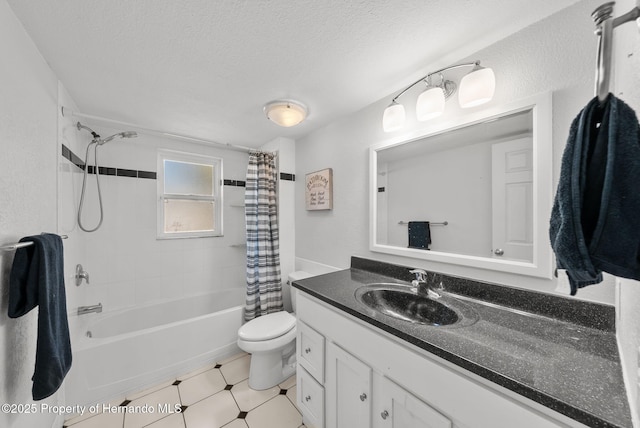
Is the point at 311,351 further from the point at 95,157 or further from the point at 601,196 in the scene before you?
the point at 95,157

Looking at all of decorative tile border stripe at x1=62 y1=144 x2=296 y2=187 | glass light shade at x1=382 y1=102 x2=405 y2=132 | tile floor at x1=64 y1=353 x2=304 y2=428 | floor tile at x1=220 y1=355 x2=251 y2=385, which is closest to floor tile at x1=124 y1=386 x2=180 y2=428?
tile floor at x1=64 y1=353 x2=304 y2=428

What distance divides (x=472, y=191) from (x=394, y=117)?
617 mm

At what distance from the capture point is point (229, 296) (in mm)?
2727

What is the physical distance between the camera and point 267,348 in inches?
64.8

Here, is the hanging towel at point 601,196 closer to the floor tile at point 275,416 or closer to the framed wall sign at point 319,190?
the framed wall sign at point 319,190

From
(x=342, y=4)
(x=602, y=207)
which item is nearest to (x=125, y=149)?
(x=342, y=4)

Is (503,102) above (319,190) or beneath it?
above

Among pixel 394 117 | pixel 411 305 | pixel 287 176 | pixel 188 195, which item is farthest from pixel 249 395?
pixel 394 117

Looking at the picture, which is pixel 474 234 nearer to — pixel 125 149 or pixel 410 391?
pixel 410 391

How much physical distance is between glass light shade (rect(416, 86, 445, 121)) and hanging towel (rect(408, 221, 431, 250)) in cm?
62

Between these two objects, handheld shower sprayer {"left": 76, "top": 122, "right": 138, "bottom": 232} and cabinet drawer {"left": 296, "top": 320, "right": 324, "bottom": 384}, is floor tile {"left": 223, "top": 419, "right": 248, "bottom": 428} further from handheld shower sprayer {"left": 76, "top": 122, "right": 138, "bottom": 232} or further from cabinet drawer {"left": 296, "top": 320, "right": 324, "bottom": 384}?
handheld shower sprayer {"left": 76, "top": 122, "right": 138, "bottom": 232}

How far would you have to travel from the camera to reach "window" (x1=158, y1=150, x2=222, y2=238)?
2.40 meters

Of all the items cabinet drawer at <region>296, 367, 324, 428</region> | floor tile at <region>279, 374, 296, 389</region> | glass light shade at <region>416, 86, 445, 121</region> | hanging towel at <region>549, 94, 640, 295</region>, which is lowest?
floor tile at <region>279, 374, 296, 389</region>

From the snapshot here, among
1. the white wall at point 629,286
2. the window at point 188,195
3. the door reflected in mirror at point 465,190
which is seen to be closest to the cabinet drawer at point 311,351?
the door reflected in mirror at point 465,190
